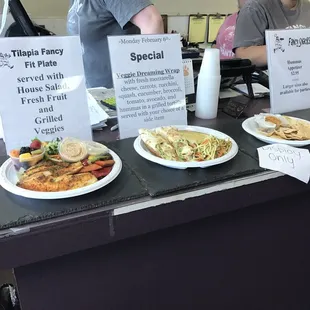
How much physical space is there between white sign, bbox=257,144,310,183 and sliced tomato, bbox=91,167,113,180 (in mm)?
356

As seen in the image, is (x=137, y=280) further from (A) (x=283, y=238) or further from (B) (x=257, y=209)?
(A) (x=283, y=238)

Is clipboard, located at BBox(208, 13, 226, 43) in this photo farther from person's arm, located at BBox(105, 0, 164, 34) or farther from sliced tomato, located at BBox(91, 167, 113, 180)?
sliced tomato, located at BBox(91, 167, 113, 180)

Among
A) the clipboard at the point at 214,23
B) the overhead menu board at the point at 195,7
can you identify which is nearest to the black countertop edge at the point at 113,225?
the overhead menu board at the point at 195,7

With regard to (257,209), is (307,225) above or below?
below

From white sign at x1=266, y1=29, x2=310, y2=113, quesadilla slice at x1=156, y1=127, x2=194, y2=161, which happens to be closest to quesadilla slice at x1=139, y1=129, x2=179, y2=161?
quesadilla slice at x1=156, y1=127, x2=194, y2=161

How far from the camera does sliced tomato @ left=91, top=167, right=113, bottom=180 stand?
0.72m

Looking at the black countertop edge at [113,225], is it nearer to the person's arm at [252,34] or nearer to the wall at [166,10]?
the person's arm at [252,34]

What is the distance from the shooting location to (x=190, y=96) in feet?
3.85

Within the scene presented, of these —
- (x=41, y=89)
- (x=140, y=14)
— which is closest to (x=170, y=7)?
(x=140, y=14)

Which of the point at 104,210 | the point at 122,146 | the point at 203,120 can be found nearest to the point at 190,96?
the point at 203,120

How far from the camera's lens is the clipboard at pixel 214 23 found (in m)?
3.21

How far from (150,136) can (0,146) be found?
1.29ft

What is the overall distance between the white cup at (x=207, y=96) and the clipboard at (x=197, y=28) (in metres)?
2.21

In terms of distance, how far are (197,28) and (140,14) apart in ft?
6.65
